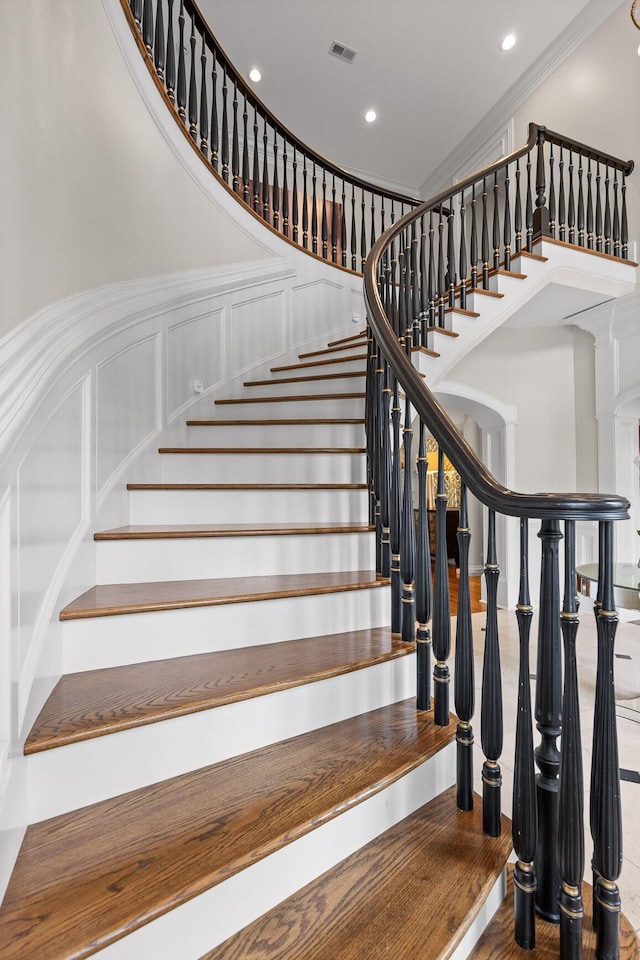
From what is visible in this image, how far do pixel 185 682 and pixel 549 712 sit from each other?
0.84m

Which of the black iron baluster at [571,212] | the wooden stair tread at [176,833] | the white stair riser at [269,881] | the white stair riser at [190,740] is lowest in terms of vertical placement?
the white stair riser at [269,881]

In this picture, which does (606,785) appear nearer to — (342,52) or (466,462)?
(466,462)

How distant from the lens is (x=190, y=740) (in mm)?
1158

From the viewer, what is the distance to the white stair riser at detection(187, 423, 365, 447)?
2.60 meters

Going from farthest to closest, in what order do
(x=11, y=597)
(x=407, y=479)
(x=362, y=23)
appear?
(x=362, y=23) → (x=407, y=479) → (x=11, y=597)

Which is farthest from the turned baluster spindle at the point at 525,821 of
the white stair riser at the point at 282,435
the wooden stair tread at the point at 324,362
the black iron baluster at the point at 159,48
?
the black iron baluster at the point at 159,48

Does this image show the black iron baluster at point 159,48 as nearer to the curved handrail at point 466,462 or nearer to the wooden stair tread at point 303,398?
the curved handrail at point 466,462

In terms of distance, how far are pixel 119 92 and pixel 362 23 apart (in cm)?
390

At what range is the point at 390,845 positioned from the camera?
1.16 m

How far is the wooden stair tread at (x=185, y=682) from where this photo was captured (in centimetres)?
105

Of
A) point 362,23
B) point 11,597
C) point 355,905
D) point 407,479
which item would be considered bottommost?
point 355,905

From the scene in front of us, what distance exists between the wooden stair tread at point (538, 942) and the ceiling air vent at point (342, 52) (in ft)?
21.3

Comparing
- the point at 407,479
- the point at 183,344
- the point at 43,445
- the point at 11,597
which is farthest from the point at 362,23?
the point at 11,597

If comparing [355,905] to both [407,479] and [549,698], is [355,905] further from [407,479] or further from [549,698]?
[407,479]
